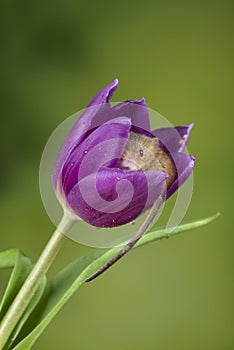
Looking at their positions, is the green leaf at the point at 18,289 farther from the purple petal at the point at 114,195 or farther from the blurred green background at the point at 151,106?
the blurred green background at the point at 151,106

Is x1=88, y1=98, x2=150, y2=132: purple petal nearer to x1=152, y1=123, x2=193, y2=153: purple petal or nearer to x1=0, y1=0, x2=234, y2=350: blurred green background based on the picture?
x1=152, y1=123, x2=193, y2=153: purple petal

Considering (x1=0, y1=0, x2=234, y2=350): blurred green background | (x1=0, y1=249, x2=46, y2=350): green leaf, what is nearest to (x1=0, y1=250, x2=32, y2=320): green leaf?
(x1=0, y1=249, x2=46, y2=350): green leaf

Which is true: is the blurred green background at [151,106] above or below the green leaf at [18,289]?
below

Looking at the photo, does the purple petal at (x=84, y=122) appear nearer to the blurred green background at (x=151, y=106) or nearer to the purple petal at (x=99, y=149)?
the purple petal at (x=99, y=149)

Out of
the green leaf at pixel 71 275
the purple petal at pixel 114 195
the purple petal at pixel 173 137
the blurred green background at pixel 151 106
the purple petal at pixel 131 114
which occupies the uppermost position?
the purple petal at pixel 131 114

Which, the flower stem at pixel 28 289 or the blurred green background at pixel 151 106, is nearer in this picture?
the flower stem at pixel 28 289

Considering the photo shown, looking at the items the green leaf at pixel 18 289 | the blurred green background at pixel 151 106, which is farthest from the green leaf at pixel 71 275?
the blurred green background at pixel 151 106

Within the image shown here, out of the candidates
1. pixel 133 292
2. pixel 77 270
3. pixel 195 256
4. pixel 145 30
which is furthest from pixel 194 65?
pixel 77 270
